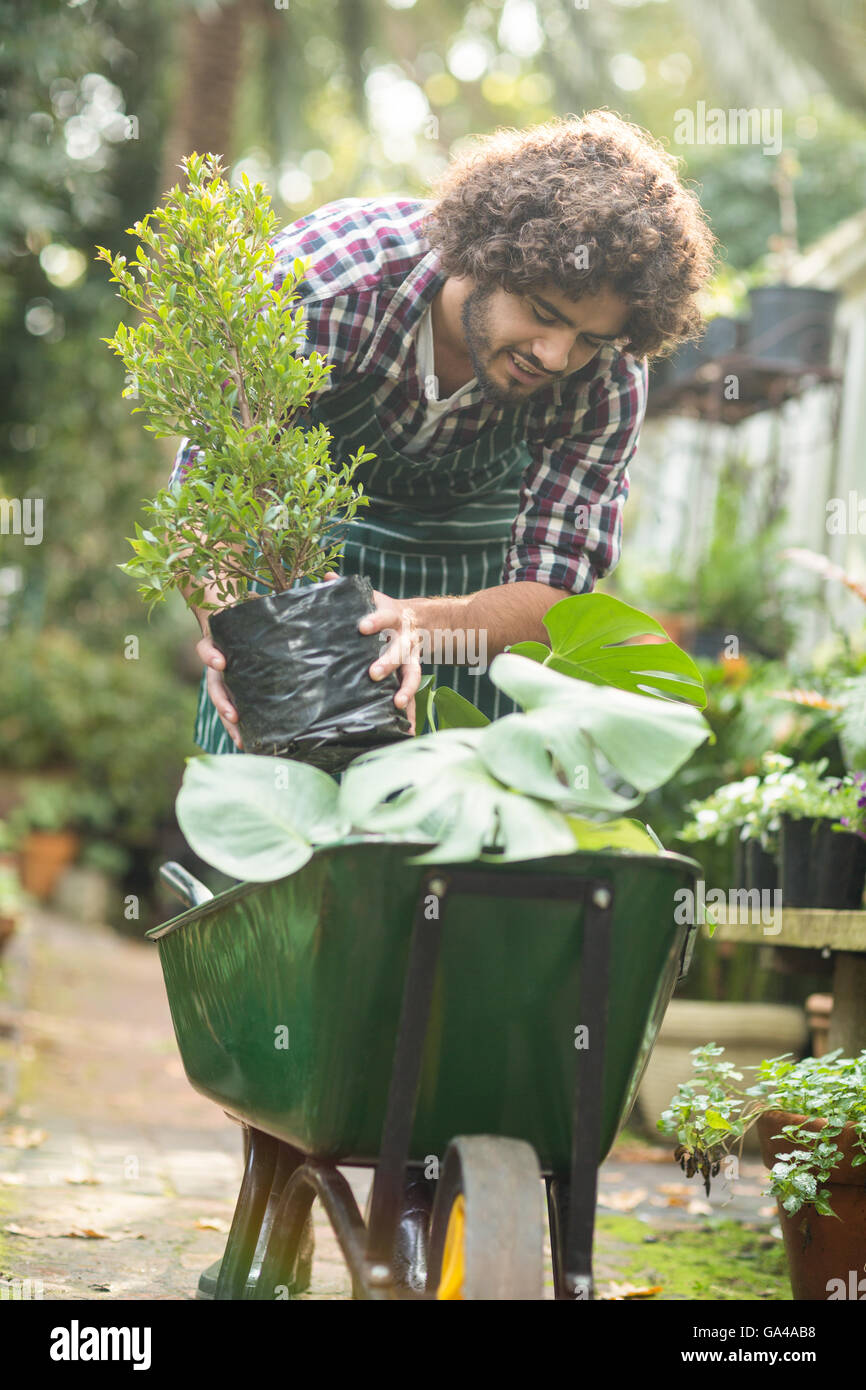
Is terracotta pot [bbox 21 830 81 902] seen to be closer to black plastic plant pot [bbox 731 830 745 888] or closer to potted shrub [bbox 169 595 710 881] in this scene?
black plastic plant pot [bbox 731 830 745 888]

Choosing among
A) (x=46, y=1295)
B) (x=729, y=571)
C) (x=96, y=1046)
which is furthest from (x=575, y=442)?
(x=96, y=1046)

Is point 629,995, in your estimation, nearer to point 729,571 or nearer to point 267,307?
point 267,307

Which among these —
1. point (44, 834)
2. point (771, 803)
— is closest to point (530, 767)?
point (771, 803)

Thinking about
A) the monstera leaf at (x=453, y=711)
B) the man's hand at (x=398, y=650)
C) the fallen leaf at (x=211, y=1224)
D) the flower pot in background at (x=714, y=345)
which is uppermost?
the flower pot in background at (x=714, y=345)

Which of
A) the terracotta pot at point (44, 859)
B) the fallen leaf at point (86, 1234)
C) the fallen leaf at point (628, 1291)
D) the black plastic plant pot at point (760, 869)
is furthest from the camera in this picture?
the terracotta pot at point (44, 859)

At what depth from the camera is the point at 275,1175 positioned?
78.8 inches

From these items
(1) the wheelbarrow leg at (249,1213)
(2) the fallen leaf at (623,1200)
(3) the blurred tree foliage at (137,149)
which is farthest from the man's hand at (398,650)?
(3) the blurred tree foliage at (137,149)

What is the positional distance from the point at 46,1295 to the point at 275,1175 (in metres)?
0.41

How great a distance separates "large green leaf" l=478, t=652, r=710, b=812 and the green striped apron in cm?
86

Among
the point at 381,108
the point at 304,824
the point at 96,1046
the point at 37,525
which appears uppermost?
the point at 381,108

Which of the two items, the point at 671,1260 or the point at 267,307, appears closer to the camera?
the point at 267,307

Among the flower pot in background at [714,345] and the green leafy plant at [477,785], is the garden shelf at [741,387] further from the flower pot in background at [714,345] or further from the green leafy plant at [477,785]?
the green leafy plant at [477,785]

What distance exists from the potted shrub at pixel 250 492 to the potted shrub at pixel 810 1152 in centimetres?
85

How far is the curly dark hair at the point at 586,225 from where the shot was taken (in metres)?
1.92
